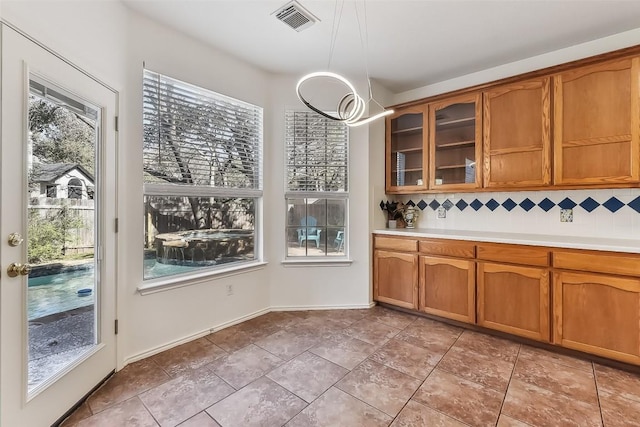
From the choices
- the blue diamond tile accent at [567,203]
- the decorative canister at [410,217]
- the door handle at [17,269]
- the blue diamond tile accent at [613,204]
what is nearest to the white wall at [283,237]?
the decorative canister at [410,217]

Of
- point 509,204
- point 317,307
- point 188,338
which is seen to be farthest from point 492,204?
point 188,338

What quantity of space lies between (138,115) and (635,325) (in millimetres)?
3998

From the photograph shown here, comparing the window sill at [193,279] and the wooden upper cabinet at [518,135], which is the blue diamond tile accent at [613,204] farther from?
the window sill at [193,279]

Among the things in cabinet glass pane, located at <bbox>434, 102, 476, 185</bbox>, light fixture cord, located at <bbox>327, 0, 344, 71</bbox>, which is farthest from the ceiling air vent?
cabinet glass pane, located at <bbox>434, 102, 476, 185</bbox>

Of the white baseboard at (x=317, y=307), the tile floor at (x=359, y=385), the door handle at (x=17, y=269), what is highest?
the door handle at (x=17, y=269)

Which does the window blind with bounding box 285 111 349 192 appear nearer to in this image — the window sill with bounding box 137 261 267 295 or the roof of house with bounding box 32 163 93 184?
the window sill with bounding box 137 261 267 295

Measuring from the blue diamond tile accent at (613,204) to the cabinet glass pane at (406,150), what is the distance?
1.62 metres

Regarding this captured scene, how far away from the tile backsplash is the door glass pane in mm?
2891

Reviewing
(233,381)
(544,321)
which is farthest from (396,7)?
(233,381)

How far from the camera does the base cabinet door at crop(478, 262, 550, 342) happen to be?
2443 millimetres

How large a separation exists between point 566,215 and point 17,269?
4065mm

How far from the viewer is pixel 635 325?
6.87 feet

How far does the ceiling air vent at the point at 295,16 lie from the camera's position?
213 cm

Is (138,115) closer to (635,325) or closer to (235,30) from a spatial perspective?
(235,30)
